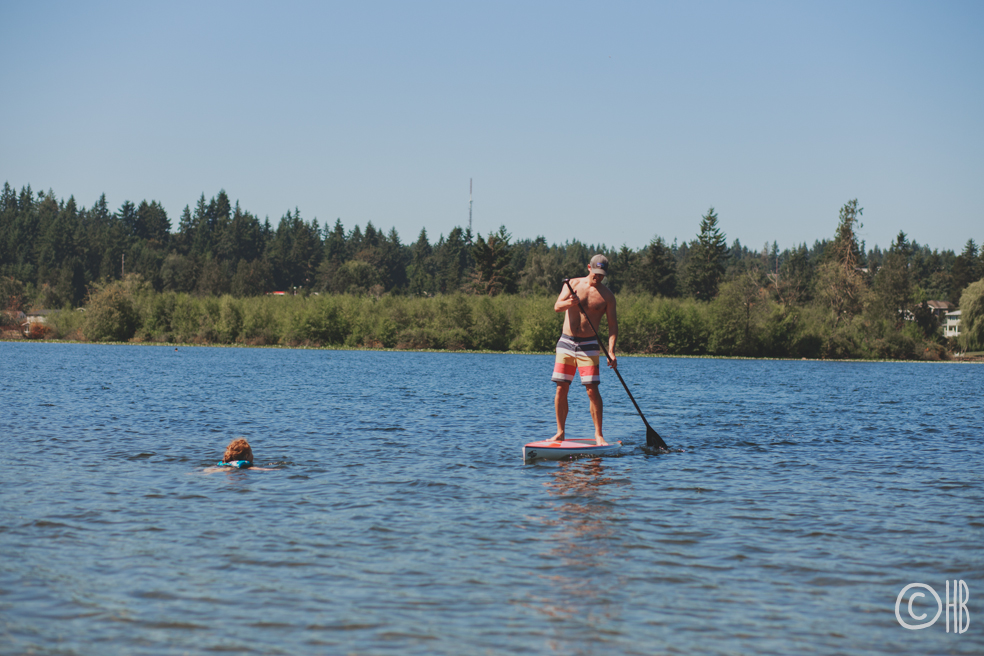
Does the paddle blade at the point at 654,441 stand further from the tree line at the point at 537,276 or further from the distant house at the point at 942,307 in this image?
the distant house at the point at 942,307

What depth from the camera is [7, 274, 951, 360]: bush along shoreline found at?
87.6m

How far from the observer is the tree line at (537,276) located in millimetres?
88125

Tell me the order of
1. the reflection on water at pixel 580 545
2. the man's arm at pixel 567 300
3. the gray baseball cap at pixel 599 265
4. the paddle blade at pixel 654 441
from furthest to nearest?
the paddle blade at pixel 654 441 → the gray baseball cap at pixel 599 265 → the man's arm at pixel 567 300 → the reflection on water at pixel 580 545

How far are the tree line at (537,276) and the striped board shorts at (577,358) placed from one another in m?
77.1

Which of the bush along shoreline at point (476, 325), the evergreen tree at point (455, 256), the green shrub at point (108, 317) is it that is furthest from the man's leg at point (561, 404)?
the evergreen tree at point (455, 256)

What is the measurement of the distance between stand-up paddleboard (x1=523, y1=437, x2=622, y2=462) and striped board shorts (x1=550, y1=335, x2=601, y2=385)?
1129mm

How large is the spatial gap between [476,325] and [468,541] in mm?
82680

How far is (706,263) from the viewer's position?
125 metres

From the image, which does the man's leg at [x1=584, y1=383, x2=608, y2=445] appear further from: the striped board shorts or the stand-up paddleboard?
the striped board shorts

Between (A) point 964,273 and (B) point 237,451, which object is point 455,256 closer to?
(A) point 964,273

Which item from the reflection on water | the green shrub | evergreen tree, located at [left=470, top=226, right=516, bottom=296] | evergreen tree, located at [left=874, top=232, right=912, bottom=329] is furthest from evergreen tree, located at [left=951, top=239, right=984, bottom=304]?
the reflection on water

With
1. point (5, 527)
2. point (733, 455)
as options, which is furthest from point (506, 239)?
point (5, 527)

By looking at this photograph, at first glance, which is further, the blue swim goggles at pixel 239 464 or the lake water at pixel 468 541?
the blue swim goggles at pixel 239 464

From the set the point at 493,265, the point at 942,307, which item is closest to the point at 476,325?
the point at 493,265
